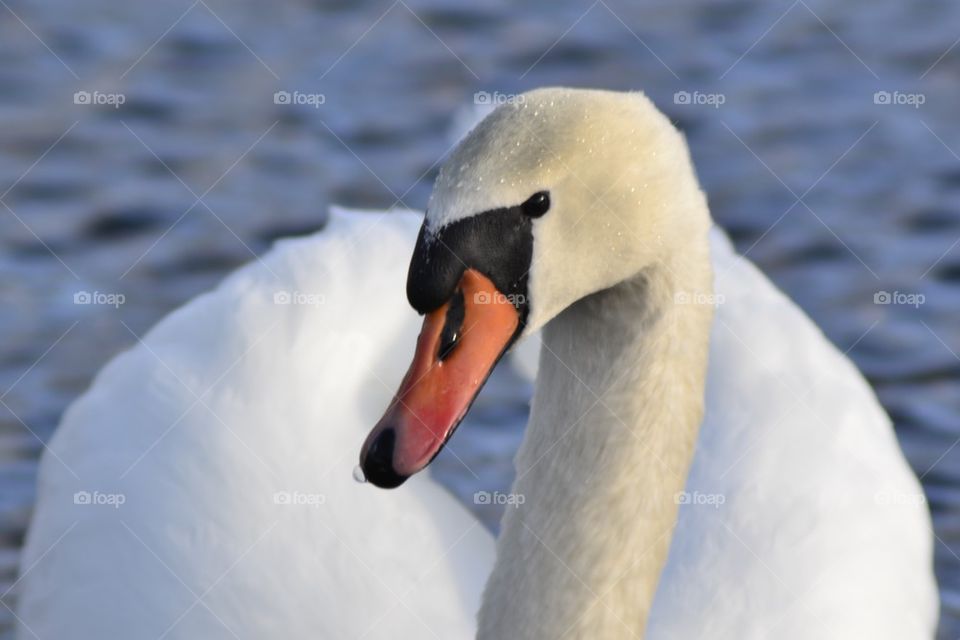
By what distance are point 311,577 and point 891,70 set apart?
4770mm

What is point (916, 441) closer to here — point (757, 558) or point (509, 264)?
point (757, 558)

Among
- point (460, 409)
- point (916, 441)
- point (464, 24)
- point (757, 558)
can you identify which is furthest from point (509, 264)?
point (464, 24)

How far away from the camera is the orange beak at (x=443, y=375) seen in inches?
118

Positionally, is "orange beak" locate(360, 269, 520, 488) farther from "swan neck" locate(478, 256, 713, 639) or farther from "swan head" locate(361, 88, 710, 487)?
"swan neck" locate(478, 256, 713, 639)

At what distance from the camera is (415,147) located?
26.0ft
